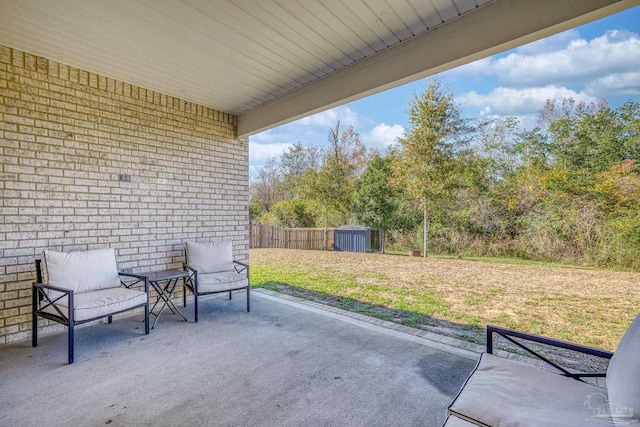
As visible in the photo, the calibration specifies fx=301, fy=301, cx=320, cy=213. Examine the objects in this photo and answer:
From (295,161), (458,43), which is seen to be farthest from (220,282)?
(295,161)

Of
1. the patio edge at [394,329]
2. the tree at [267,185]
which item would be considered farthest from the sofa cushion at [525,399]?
the tree at [267,185]

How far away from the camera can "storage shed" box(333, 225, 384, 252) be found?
10.1 meters

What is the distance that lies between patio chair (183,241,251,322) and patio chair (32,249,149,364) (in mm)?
582

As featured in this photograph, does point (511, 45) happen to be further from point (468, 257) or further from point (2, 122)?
point (468, 257)

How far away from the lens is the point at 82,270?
2965mm

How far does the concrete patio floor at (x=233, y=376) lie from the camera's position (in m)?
1.79

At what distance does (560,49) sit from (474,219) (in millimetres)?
4586

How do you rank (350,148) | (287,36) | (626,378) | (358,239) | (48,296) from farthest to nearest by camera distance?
(350,148) < (358,239) < (48,296) < (287,36) < (626,378)

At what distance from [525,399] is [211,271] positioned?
355 centimetres

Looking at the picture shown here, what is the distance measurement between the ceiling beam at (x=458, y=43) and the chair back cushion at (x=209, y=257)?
85.0 inches

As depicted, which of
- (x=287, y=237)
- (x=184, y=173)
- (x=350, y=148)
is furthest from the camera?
(x=350, y=148)

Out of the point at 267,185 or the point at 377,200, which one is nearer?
the point at 377,200

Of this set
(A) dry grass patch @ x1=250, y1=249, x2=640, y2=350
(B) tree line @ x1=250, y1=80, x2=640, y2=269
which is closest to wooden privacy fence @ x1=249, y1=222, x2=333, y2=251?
(B) tree line @ x1=250, y1=80, x2=640, y2=269

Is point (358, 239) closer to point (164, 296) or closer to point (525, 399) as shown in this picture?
point (164, 296)
